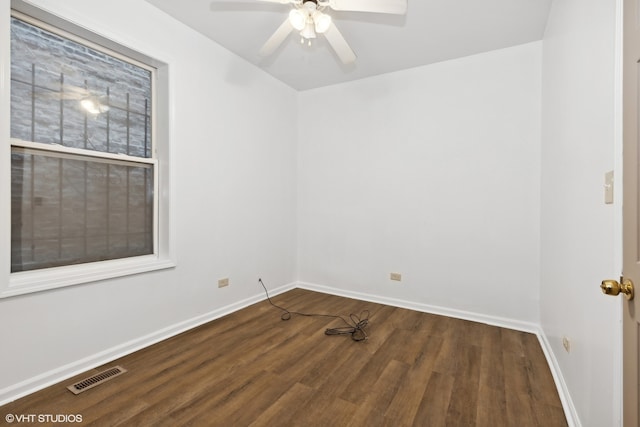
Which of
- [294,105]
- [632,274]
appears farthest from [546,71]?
[294,105]

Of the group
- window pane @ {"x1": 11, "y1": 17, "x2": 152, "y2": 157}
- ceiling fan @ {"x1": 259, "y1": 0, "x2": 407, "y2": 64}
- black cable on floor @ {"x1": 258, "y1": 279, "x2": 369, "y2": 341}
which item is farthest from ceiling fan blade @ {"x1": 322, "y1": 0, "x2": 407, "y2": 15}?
black cable on floor @ {"x1": 258, "y1": 279, "x2": 369, "y2": 341}

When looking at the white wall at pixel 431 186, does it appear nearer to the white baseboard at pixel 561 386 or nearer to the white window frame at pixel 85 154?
the white baseboard at pixel 561 386

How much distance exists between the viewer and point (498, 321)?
2918mm

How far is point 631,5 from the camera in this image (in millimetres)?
980

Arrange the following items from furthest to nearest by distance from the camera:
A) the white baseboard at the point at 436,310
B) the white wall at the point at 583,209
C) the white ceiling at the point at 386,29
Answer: the white baseboard at the point at 436,310 < the white ceiling at the point at 386,29 < the white wall at the point at 583,209

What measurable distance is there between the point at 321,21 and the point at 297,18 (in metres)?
0.16

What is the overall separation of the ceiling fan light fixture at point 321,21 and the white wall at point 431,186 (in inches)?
66.3

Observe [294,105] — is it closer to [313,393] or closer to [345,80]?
[345,80]

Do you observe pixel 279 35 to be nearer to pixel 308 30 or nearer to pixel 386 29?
pixel 308 30

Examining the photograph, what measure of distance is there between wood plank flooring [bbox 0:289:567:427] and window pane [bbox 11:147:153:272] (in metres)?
0.85

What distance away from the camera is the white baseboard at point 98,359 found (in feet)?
5.79

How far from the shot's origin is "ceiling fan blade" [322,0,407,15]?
1.87 m

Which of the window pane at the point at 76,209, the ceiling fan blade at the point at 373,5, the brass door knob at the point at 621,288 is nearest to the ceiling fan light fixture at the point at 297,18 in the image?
the ceiling fan blade at the point at 373,5

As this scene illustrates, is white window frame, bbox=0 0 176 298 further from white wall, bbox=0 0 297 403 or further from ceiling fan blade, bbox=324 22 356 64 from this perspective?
ceiling fan blade, bbox=324 22 356 64
